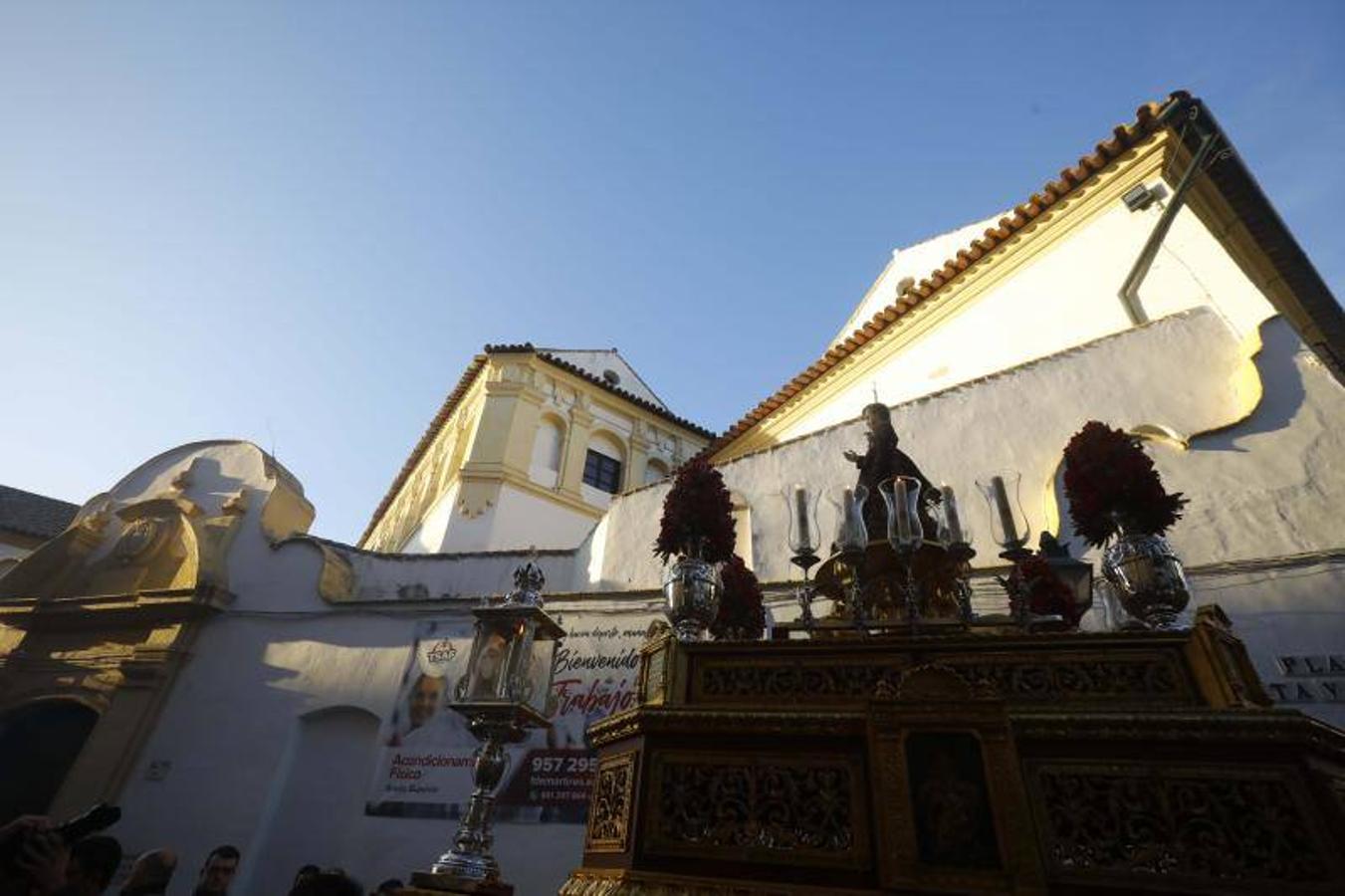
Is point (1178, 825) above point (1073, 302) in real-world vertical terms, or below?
below

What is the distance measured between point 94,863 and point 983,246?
1256 cm

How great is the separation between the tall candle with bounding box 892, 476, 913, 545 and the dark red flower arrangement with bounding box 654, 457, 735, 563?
0.89 metres

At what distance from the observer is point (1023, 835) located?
1871 millimetres

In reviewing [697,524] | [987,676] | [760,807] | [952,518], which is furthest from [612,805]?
[952,518]

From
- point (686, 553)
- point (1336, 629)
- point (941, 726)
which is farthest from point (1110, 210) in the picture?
point (941, 726)

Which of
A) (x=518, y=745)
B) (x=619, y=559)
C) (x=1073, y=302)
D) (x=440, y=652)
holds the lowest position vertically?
(x=518, y=745)

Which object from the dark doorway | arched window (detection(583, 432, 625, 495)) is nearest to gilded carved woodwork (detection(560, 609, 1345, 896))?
the dark doorway

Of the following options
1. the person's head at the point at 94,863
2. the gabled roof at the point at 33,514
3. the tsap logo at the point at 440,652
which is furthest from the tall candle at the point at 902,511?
the gabled roof at the point at 33,514

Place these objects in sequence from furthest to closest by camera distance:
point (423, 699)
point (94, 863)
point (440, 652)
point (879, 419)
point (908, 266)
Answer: point (908, 266) < point (440, 652) < point (423, 699) < point (879, 419) < point (94, 863)

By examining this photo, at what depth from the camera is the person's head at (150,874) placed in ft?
13.6

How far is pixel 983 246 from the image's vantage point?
11.1 meters

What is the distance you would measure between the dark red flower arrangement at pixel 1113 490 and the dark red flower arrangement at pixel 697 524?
1.75m

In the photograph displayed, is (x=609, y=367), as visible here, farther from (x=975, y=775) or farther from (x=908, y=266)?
(x=975, y=775)

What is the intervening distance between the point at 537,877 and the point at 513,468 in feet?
39.4
